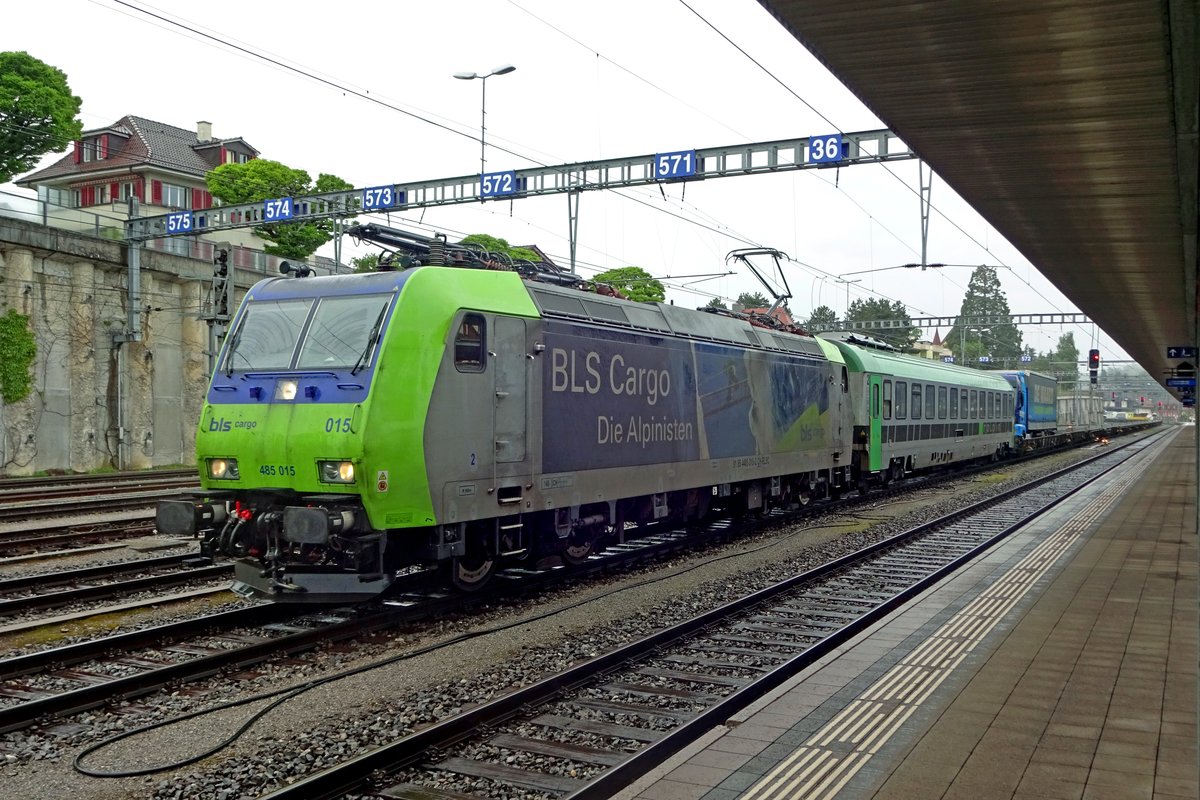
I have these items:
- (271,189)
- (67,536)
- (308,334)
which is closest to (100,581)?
(67,536)

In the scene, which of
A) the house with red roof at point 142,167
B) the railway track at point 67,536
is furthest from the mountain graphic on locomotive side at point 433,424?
the house with red roof at point 142,167

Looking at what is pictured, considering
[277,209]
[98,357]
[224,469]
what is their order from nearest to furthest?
1. [224,469]
2. [277,209]
3. [98,357]

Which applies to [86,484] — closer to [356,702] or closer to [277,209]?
[277,209]

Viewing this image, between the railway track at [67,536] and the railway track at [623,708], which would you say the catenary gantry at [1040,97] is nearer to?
the railway track at [623,708]

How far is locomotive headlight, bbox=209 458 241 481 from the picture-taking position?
9.89 metres

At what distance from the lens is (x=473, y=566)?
1084cm

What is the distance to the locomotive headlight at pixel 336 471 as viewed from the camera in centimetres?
909

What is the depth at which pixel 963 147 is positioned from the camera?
10523 millimetres

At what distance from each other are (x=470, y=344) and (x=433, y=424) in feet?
3.21

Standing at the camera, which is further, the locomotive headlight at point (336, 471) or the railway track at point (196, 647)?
the locomotive headlight at point (336, 471)

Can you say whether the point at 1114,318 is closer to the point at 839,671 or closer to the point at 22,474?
the point at 839,671

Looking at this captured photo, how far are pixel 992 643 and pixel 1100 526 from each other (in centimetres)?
1027

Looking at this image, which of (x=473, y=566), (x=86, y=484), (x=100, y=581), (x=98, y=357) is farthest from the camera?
(x=98, y=357)

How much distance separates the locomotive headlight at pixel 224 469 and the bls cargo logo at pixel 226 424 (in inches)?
11.7
